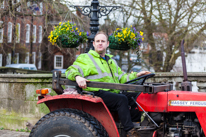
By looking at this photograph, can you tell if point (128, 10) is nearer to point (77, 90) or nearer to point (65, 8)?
A: point (65, 8)

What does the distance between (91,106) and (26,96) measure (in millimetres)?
3246

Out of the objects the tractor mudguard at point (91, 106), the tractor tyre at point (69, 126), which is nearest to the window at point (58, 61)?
the tractor mudguard at point (91, 106)

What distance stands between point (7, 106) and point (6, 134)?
83 centimetres

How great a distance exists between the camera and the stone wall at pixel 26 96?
6.09 metres

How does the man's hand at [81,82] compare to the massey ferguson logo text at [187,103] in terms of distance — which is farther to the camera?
the man's hand at [81,82]

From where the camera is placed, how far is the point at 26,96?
244 inches

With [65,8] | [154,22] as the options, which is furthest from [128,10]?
[65,8]

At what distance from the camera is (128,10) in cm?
1472

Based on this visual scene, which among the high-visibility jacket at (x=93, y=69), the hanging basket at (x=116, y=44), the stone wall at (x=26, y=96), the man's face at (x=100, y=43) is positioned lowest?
the stone wall at (x=26, y=96)

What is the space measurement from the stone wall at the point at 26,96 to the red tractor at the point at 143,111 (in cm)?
275

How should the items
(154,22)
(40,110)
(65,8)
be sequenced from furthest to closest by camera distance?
(154,22)
(65,8)
(40,110)

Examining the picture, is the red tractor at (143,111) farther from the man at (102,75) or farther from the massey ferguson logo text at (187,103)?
the man at (102,75)

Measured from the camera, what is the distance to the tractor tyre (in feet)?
10.1

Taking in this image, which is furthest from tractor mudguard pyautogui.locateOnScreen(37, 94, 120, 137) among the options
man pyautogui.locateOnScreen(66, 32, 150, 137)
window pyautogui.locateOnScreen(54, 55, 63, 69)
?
window pyautogui.locateOnScreen(54, 55, 63, 69)
